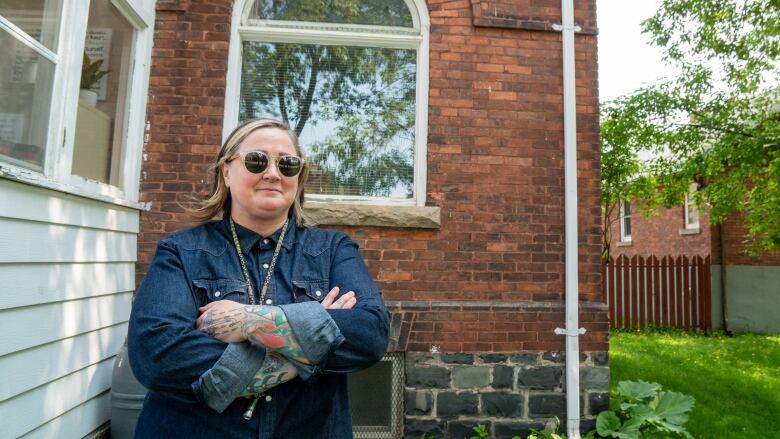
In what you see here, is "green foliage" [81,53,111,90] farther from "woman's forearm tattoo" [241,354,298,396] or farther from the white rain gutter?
the white rain gutter

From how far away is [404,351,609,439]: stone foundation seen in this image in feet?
12.5

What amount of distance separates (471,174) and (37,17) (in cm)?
293

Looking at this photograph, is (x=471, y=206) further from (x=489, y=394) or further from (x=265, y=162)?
(x=265, y=162)

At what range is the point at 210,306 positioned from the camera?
1.54 meters

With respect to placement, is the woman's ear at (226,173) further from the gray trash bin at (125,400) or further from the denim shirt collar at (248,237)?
the gray trash bin at (125,400)

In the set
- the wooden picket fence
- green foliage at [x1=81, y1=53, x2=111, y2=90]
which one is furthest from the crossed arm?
the wooden picket fence

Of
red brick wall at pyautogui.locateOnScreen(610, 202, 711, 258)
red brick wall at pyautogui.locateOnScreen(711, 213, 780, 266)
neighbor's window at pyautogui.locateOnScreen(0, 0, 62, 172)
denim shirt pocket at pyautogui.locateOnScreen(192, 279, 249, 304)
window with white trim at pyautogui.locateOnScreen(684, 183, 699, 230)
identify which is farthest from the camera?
window with white trim at pyautogui.locateOnScreen(684, 183, 699, 230)

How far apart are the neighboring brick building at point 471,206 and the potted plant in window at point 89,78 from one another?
1.99 feet

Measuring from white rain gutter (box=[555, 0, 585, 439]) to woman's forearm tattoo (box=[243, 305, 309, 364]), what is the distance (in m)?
2.94

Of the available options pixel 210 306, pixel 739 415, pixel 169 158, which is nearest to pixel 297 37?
pixel 169 158

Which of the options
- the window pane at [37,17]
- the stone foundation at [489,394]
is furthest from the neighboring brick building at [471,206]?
the window pane at [37,17]

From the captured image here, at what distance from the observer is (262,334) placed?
56.7 inches

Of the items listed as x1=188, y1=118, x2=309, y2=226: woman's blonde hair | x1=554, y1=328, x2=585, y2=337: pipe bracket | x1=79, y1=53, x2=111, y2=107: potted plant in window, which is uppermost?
x1=79, y1=53, x2=111, y2=107: potted plant in window

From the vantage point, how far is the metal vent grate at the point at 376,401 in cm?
396
